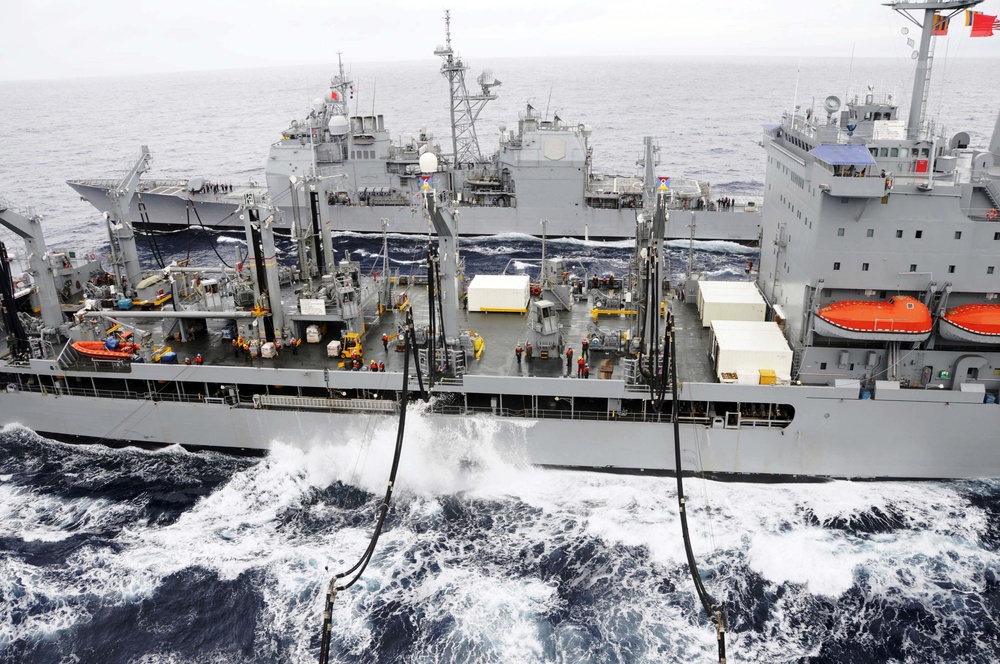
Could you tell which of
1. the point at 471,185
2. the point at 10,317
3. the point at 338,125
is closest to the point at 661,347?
the point at 10,317

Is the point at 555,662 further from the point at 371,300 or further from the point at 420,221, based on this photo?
the point at 420,221

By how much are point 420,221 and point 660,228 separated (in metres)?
29.2

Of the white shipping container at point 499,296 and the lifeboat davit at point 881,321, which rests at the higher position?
the lifeboat davit at point 881,321

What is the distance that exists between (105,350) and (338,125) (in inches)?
988

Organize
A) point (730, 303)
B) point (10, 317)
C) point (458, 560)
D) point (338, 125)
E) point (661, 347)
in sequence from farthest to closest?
point (338, 125), point (10, 317), point (730, 303), point (661, 347), point (458, 560)

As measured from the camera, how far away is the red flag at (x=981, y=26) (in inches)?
805

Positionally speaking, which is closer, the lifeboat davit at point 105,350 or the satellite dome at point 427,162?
the satellite dome at point 427,162

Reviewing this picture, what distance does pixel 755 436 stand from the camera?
836 inches

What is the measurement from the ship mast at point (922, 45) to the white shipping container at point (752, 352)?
6.97m

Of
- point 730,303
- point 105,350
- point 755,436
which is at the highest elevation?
point 730,303

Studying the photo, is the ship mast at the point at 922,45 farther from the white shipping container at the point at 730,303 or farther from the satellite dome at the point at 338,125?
the satellite dome at the point at 338,125

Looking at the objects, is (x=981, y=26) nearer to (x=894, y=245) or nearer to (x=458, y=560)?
(x=894, y=245)

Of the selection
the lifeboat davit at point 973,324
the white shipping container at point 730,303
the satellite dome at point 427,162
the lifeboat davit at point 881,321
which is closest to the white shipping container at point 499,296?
the white shipping container at point 730,303

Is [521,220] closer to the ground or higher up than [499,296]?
closer to the ground
